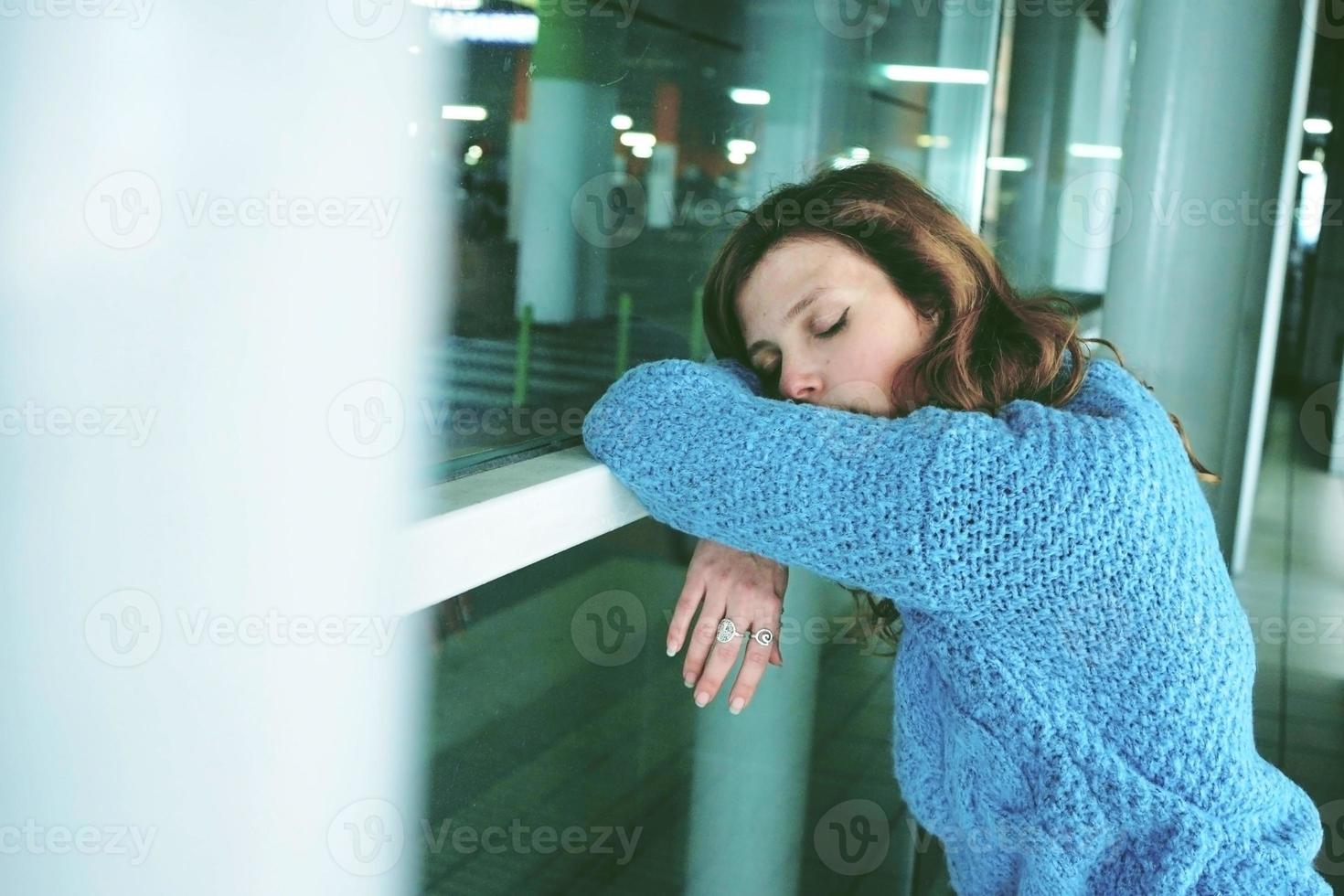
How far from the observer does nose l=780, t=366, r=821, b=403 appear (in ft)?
4.41

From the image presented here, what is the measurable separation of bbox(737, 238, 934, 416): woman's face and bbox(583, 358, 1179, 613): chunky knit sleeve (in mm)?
162

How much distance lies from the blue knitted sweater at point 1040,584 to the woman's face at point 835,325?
0.33 ft

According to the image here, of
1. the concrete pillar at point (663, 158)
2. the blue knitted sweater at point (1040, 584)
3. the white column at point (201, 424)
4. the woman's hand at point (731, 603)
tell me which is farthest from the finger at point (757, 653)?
the white column at point (201, 424)

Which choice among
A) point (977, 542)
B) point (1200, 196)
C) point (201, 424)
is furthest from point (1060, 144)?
point (201, 424)

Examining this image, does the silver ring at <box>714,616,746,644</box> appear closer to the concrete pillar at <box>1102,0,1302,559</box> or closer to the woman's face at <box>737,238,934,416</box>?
the woman's face at <box>737,238,934,416</box>

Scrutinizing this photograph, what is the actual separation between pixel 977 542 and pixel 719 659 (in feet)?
1.12

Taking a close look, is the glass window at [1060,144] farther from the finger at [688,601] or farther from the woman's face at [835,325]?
the finger at [688,601]

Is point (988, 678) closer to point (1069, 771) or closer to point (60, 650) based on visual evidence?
point (1069, 771)

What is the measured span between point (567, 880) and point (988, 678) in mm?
599

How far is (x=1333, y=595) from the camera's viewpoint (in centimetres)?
518

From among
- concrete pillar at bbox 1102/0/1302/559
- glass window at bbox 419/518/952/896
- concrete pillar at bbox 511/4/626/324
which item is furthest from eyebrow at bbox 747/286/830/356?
concrete pillar at bbox 1102/0/1302/559

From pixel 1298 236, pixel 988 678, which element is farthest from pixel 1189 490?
pixel 1298 236

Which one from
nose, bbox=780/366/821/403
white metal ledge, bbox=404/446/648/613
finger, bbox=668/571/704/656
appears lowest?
finger, bbox=668/571/704/656

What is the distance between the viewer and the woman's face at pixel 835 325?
135 cm
